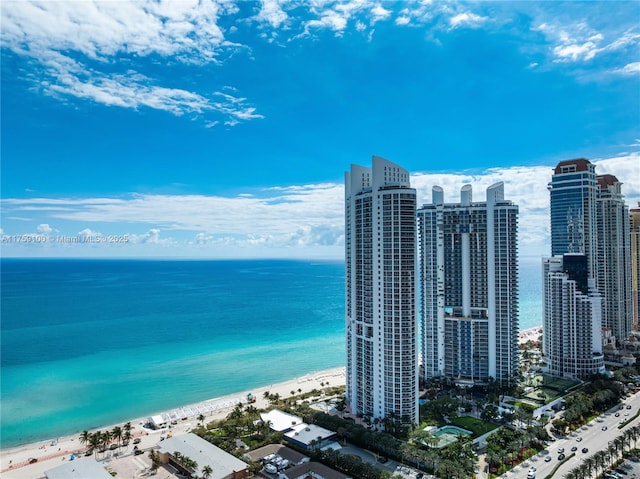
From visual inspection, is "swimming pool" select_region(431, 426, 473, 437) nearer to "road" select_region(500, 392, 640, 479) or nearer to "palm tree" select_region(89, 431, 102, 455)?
"road" select_region(500, 392, 640, 479)

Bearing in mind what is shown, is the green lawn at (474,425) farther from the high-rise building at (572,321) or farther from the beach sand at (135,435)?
the high-rise building at (572,321)

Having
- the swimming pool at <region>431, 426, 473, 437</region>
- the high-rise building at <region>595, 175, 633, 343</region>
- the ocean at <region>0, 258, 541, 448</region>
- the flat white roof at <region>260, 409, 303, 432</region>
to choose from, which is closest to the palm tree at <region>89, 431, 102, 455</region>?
the ocean at <region>0, 258, 541, 448</region>

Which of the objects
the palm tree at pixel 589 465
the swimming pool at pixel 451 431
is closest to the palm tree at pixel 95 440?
the swimming pool at pixel 451 431

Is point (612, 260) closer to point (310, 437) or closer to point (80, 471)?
point (310, 437)

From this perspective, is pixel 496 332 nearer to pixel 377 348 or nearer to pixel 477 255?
pixel 477 255

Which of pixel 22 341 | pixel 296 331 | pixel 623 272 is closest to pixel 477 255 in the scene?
pixel 623 272
